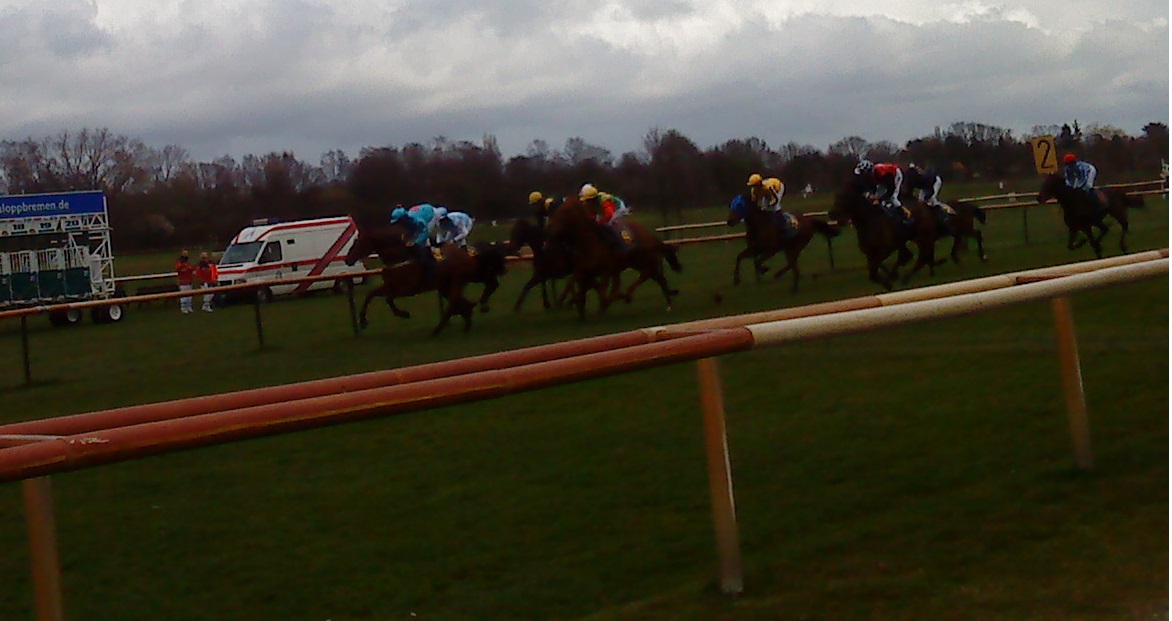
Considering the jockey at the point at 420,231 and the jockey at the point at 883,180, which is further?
the jockey at the point at 883,180

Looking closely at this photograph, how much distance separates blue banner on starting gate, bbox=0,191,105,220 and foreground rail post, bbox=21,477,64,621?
25.3 meters

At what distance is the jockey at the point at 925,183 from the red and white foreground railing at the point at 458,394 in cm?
1423

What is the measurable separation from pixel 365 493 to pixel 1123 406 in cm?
332

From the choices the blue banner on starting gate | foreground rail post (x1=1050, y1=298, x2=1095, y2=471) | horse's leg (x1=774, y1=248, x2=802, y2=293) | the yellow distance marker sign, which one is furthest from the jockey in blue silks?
the blue banner on starting gate

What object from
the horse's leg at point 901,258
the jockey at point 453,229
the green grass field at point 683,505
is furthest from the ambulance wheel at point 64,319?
the green grass field at point 683,505

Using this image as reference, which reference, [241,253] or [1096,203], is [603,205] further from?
[241,253]

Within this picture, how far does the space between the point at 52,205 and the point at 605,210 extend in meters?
14.0

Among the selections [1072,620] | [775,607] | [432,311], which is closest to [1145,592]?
[1072,620]

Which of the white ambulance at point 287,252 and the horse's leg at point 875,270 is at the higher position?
the white ambulance at point 287,252

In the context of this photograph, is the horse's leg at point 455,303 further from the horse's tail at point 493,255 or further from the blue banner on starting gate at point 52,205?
the blue banner on starting gate at point 52,205

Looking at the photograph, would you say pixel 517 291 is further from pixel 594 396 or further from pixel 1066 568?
pixel 1066 568

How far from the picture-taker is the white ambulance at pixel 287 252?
94.3ft

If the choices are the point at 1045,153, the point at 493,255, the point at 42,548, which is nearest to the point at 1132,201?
the point at 1045,153

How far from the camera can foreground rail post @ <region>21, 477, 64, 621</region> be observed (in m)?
2.60
